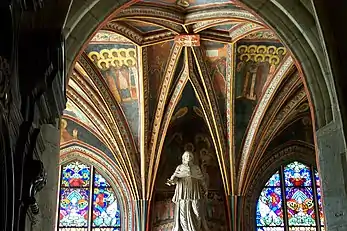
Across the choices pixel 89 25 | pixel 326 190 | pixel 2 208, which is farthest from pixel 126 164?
pixel 2 208

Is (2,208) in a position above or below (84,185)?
below

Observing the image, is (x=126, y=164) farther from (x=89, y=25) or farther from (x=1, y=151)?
(x=1, y=151)

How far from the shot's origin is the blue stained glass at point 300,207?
1661cm

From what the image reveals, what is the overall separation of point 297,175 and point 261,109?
7.86 feet

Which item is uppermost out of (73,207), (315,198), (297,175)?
(297,175)

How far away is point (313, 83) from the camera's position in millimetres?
10695

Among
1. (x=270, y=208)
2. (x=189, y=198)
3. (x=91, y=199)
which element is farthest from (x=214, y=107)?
(x=189, y=198)

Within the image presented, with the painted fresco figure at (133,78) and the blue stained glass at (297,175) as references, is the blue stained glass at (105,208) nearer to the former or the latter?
the painted fresco figure at (133,78)

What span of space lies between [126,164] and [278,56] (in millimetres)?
4636

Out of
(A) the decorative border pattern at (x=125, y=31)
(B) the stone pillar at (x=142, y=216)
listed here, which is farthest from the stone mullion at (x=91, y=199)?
(A) the decorative border pattern at (x=125, y=31)

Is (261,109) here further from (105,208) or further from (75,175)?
(75,175)

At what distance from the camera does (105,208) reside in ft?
54.6

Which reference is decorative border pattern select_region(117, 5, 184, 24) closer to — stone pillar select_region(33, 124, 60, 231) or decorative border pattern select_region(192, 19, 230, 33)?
decorative border pattern select_region(192, 19, 230, 33)

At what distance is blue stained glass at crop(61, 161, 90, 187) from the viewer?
1689 cm
